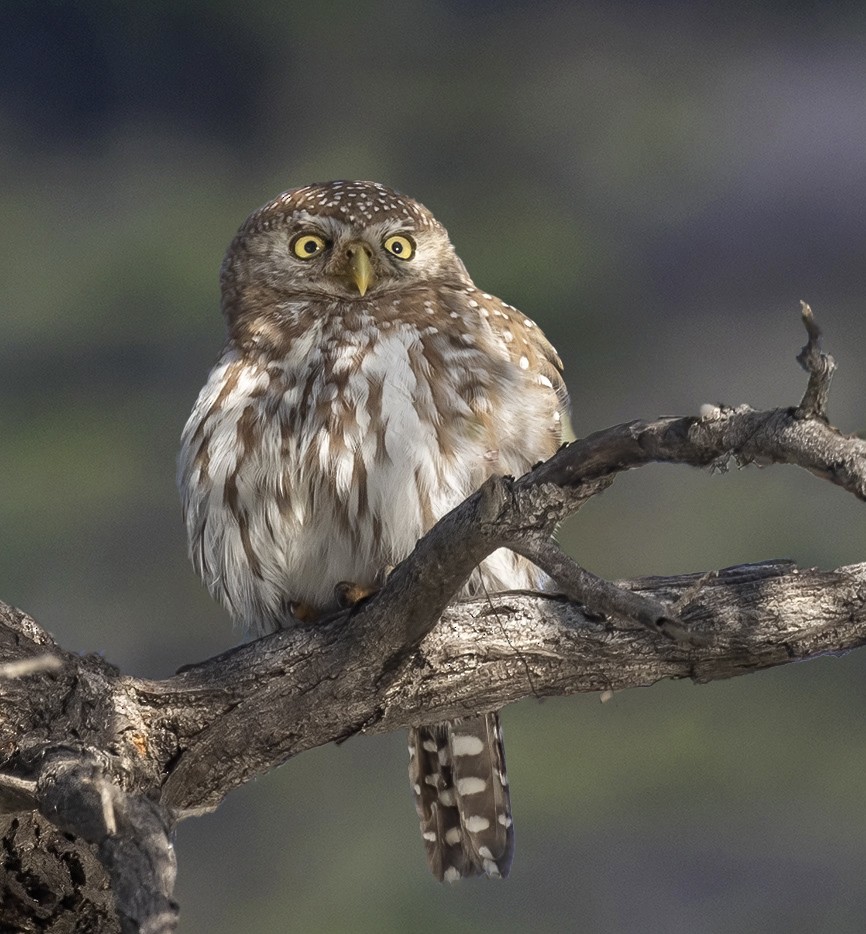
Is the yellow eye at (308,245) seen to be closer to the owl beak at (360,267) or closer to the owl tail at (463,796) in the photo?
the owl beak at (360,267)

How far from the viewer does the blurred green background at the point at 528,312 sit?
10570mm

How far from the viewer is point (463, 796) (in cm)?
336

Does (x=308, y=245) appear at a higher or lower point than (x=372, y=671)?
higher

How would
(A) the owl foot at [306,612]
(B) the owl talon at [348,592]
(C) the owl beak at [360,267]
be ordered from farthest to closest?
(C) the owl beak at [360,267] < (A) the owl foot at [306,612] < (B) the owl talon at [348,592]

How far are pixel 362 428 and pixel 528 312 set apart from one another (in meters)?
9.68

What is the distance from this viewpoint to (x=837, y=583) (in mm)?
2666

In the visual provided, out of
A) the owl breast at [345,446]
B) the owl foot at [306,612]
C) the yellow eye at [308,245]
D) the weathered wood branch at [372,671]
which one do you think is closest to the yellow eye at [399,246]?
the yellow eye at [308,245]

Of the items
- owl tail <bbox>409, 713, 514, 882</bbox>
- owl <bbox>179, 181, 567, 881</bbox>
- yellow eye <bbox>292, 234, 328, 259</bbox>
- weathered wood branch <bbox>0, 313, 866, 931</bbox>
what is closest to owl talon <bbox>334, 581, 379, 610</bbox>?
owl <bbox>179, 181, 567, 881</bbox>

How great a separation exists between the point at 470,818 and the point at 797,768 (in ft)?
28.6

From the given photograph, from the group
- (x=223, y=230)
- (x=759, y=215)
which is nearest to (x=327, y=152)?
(x=223, y=230)

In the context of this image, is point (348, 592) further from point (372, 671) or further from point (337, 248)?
point (337, 248)

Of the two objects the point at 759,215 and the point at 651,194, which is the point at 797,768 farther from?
the point at 651,194

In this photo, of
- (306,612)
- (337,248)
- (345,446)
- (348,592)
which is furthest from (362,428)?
(337,248)

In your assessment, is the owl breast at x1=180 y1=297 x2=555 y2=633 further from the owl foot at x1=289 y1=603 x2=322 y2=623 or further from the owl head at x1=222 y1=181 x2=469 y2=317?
the owl head at x1=222 y1=181 x2=469 y2=317
